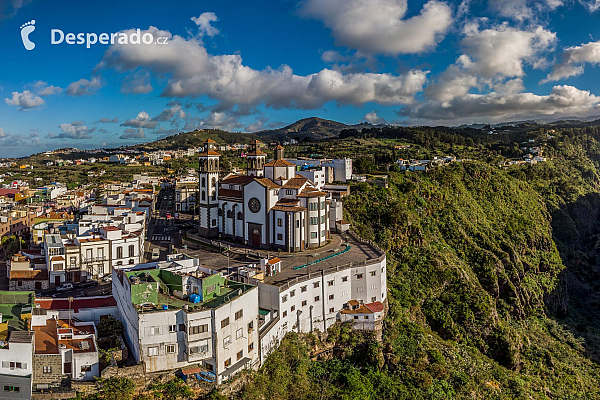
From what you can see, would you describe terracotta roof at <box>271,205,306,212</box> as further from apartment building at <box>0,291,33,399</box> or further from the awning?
apartment building at <box>0,291,33,399</box>

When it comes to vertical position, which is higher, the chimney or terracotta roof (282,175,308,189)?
the chimney

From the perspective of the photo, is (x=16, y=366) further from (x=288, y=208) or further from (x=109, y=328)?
(x=288, y=208)

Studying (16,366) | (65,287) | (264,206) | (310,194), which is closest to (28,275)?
(65,287)

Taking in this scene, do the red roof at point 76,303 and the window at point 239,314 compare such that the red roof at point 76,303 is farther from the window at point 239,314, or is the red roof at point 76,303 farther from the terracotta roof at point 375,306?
the terracotta roof at point 375,306

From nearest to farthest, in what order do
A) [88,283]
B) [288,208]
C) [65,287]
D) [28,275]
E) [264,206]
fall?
[65,287] → [28,275] → [88,283] → [288,208] → [264,206]

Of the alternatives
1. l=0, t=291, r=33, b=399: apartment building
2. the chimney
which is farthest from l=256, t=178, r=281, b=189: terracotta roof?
l=0, t=291, r=33, b=399: apartment building

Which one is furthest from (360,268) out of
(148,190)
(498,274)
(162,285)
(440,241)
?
(148,190)
